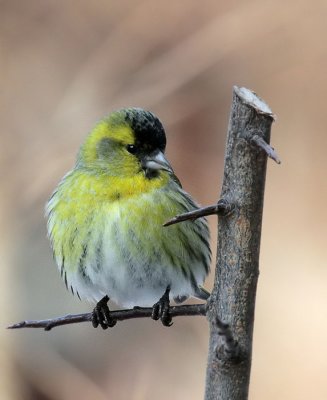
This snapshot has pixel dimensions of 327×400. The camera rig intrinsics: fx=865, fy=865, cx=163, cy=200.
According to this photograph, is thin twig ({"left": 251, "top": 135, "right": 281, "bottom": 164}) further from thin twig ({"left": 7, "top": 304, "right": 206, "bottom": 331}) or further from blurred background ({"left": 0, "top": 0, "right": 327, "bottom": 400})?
blurred background ({"left": 0, "top": 0, "right": 327, "bottom": 400})

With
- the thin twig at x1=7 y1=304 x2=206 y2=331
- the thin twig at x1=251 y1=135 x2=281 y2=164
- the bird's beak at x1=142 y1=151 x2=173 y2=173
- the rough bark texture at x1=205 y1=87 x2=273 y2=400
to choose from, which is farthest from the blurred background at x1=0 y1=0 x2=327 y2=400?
the thin twig at x1=251 y1=135 x2=281 y2=164

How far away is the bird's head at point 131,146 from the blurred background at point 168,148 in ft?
4.79

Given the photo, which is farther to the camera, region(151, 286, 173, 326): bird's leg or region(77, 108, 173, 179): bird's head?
region(77, 108, 173, 179): bird's head

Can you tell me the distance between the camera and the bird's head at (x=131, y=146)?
219 centimetres

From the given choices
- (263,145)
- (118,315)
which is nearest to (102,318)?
(118,315)

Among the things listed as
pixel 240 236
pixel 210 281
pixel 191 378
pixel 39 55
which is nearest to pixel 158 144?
pixel 240 236

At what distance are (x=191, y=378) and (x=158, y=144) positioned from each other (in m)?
1.85

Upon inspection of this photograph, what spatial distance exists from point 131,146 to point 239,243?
98 cm

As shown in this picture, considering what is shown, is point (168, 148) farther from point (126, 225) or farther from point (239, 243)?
point (239, 243)

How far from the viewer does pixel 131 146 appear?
2225mm

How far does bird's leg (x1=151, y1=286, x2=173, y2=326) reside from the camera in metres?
1.78

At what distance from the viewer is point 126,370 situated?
394 cm

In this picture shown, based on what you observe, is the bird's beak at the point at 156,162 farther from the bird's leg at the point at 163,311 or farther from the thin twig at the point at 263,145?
the thin twig at the point at 263,145

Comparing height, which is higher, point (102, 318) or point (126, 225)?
point (126, 225)
